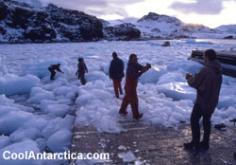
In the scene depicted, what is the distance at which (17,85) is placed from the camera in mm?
15711

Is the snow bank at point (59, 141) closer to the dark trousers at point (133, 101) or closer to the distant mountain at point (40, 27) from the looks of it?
the dark trousers at point (133, 101)

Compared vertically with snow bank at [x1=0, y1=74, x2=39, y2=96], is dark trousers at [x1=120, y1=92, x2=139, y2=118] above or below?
above

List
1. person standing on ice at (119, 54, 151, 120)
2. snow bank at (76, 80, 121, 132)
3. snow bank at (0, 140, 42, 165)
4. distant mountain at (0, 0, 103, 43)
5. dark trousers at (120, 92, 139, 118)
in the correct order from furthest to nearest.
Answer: distant mountain at (0, 0, 103, 43), dark trousers at (120, 92, 139, 118), person standing on ice at (119, 54, 151, 120), snow bank at (76, 80, 121, 132), snow bank at (0, 140, 42, 165)

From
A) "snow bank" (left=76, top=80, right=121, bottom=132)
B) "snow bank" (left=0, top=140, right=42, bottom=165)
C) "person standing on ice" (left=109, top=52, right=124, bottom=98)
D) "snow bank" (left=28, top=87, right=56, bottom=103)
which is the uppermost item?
"person standing on ice" (left=109, top=52, right=124, bottom=98)

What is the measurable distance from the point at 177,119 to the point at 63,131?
2764 mm

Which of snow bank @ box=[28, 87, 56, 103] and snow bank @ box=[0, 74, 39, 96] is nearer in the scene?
snow bank @ box=[28, 87, 56, 103]

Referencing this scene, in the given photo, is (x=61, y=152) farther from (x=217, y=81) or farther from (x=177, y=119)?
(x=217, y=81)

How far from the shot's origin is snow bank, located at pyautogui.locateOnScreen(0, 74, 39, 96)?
15.4 meters

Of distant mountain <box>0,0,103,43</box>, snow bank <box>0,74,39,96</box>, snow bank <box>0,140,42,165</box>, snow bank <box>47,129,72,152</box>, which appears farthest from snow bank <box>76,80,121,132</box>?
distant mountain <box>0,0,103,43</box>

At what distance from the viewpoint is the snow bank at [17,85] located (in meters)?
15.4

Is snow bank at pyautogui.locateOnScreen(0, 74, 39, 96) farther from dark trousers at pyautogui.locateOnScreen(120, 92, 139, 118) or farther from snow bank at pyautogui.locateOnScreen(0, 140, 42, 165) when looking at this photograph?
snow bank at pyautogui.locateOnScreen(0, 140, 42, 165)

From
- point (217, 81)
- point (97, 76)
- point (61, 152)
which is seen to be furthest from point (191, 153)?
point (97, 76)

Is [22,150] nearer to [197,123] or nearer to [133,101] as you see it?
[133,101]

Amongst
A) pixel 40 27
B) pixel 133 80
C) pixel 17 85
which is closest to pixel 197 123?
pixel 133 80
